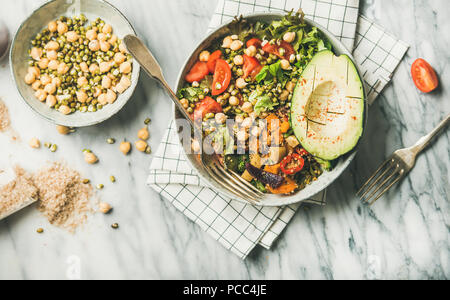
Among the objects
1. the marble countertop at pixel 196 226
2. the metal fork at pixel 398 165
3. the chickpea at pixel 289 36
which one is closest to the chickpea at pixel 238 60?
the chickpea at pixel 289 36

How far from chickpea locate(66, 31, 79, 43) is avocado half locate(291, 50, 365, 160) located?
138 cm

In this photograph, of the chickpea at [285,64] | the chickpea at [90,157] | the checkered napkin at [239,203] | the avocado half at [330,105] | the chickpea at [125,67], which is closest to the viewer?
the avocado half at [330,105]

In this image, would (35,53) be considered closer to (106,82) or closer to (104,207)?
(106,82)

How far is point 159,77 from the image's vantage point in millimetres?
1921

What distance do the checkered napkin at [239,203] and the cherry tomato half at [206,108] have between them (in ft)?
0.90

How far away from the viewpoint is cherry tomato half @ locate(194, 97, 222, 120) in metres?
1.93

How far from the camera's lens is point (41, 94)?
2.22 m

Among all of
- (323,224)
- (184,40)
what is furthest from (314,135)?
(184,40)

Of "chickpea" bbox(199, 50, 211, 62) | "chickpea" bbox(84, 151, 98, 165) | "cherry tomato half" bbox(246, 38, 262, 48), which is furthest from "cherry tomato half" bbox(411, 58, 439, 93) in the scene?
"chickpea" bbox(84, 151, 98, 165)

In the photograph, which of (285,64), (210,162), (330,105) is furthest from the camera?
(210,162)

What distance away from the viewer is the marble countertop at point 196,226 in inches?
85.8

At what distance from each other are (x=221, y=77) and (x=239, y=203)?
2.40ft

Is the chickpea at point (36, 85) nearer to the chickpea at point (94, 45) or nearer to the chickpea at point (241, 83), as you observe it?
the chickpea at point (94, 45)

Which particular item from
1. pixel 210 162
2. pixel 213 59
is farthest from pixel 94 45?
pixel 210 162
